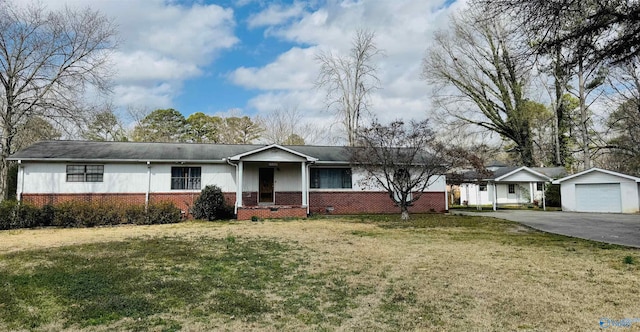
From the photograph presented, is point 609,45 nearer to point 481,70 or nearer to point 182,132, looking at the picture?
point 481,70

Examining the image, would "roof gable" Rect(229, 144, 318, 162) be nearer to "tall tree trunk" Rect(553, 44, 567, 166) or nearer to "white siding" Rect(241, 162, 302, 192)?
"white siding" Rect(241, 162, 302, 192)

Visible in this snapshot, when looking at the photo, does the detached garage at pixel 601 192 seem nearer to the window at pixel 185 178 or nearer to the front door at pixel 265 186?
the front door at pixel 265 186

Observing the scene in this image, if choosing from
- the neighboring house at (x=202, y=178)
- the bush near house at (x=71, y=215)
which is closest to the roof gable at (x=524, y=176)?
the neighboring house at (x=202, y=178)

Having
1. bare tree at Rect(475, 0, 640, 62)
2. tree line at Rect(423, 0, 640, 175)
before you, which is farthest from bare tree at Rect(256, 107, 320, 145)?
bare tree at Rect(475, 0, 640, 62)

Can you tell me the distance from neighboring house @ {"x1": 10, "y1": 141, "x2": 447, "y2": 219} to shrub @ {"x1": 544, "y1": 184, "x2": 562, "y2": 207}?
11407 mm

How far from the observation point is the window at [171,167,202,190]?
17781 millimetres

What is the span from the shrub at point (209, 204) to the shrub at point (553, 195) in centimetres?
2328

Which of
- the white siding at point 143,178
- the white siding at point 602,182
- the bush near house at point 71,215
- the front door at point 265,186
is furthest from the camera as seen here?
the white siding at point 602,182

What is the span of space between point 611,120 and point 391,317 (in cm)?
3356

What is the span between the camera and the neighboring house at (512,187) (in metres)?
25.8

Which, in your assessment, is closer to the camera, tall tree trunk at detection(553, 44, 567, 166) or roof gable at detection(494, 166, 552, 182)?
roof gable at detection(494, 166, 552, 182)

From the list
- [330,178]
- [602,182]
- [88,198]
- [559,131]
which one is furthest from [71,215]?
[559,131]

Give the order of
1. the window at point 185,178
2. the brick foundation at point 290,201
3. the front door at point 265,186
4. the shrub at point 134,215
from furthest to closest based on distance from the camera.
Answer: the front door at point 265,186
the window at point 185,178
the brick foundation at point 290,201
the shrub at point 134,215

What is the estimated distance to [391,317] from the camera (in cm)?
418
